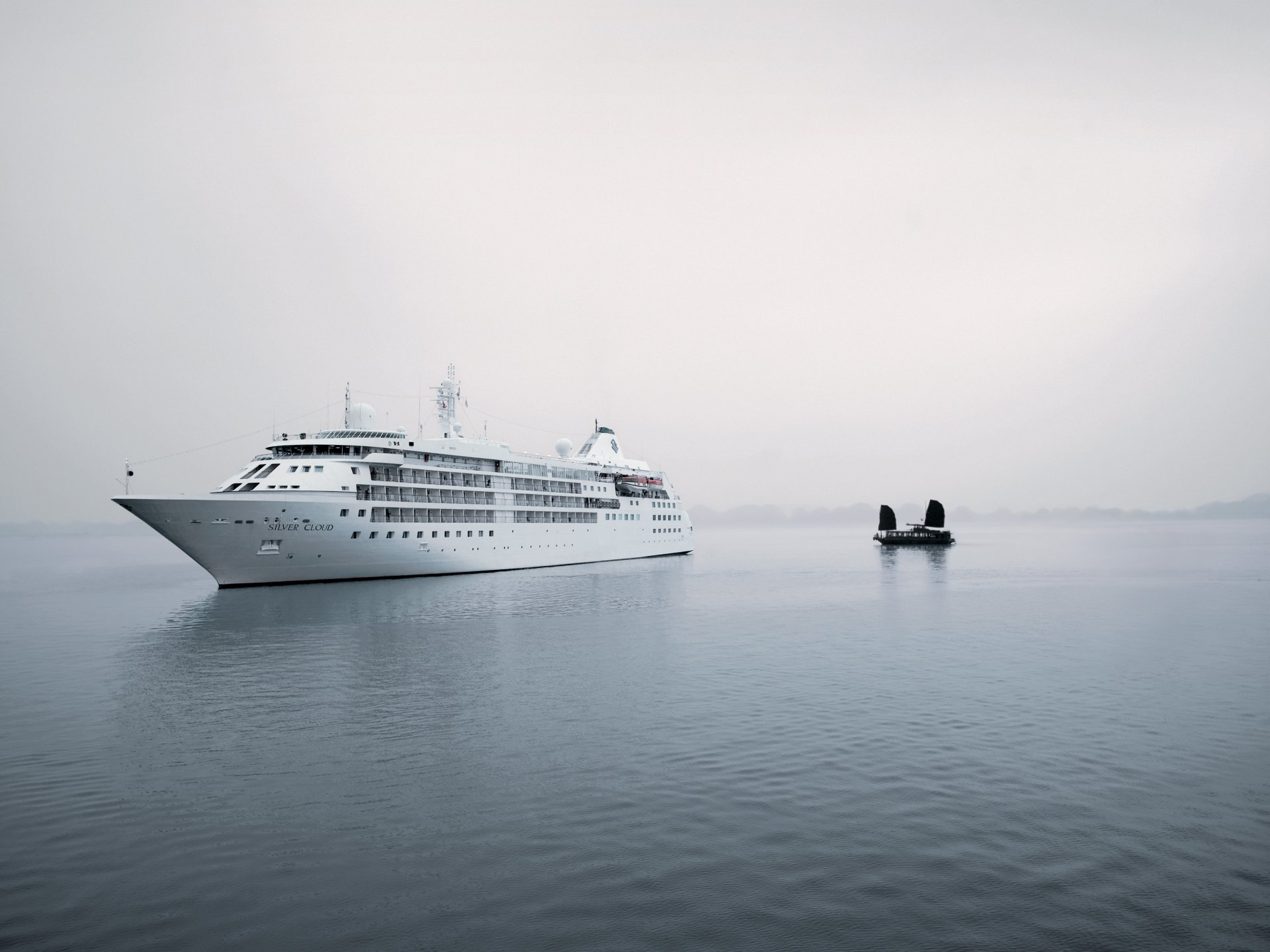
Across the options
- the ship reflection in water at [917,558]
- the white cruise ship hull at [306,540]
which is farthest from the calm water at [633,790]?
the ship reflection in water at [917,558]

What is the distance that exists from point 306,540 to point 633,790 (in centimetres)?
4720

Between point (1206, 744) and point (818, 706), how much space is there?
10237 mm

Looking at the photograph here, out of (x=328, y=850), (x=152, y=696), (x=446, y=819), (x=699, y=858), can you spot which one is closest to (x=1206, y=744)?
(x=699, y=858)

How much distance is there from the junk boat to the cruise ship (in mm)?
83579

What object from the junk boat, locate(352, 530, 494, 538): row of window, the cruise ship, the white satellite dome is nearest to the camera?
the cruise ship

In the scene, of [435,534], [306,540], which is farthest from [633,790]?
[435,534]

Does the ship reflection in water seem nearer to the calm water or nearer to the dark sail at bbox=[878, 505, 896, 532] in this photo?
the dark sail at bbox=[878, 505, 896, 532]

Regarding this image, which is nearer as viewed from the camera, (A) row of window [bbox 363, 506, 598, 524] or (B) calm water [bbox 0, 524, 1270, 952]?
(B) calm water [bbox 0, 524, 1270, 952]

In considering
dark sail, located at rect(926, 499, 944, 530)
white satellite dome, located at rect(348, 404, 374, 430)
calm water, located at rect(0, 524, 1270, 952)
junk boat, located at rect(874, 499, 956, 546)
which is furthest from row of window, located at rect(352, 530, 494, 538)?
dark sail, located at rect(926, 499, 944, 530)

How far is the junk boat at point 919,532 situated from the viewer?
5679 inches

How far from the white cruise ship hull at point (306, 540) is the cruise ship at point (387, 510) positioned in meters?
0.09

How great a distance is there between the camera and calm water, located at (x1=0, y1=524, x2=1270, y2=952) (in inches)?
395

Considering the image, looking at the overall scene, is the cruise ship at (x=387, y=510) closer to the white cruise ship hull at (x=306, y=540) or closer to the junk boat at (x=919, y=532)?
the white cruise ship hull at (x=306, y=540)

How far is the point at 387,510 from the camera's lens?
5916 centimetres
